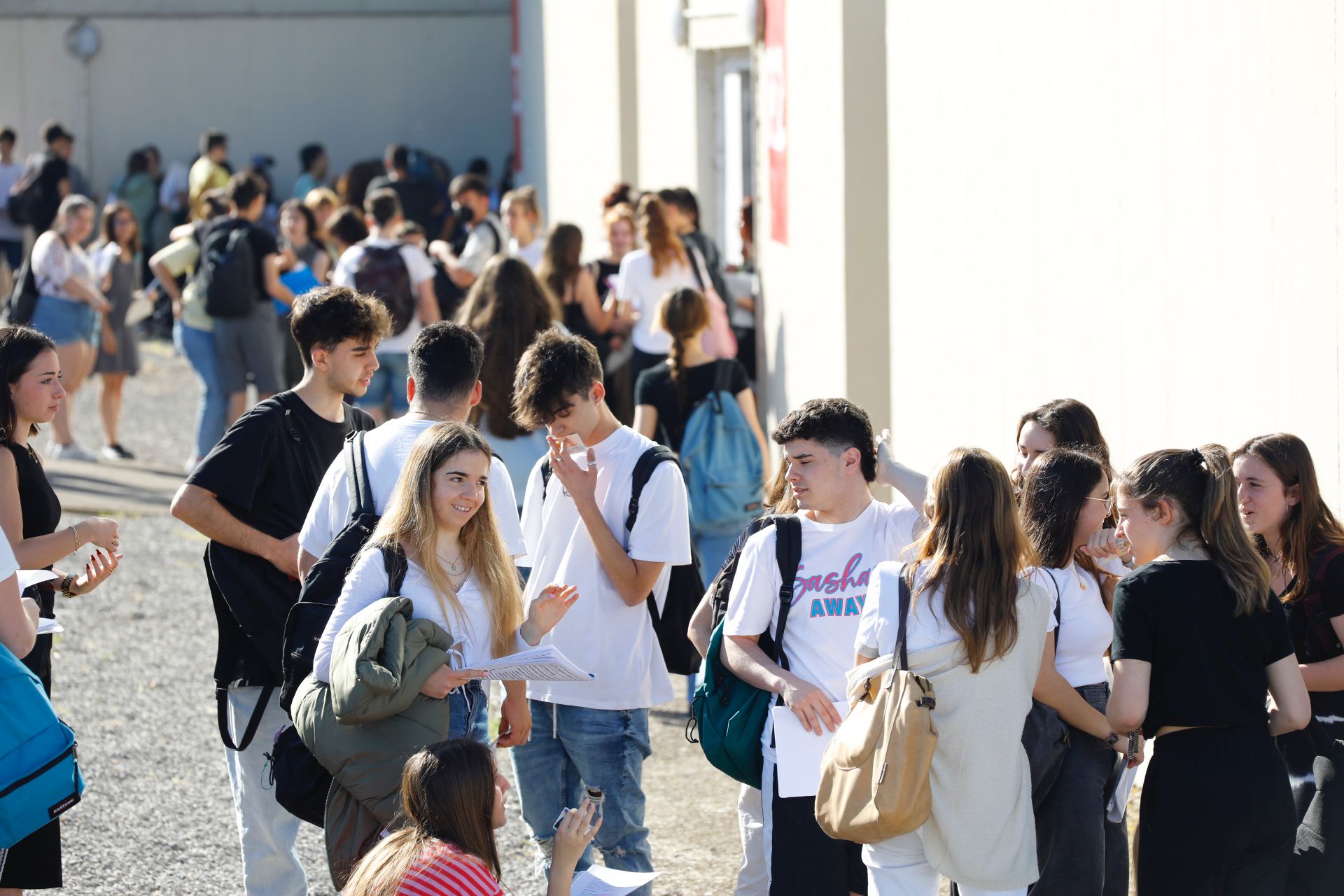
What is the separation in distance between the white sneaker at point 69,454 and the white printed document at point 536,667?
9671 mm

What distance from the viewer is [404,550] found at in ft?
12.2

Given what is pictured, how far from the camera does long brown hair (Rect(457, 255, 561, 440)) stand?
268 inches

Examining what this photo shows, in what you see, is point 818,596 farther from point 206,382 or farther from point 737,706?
point 206,382

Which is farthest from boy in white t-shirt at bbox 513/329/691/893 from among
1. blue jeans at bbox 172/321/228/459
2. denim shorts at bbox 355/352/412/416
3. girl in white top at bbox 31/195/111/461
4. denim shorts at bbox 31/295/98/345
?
denim shorts at bbox 31/295/98/345

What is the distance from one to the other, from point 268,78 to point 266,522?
19563 mm

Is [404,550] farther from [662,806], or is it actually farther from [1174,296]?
[1174,296]

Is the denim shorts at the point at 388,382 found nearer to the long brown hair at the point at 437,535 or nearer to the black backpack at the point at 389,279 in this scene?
the black backpack at the point at 389,279

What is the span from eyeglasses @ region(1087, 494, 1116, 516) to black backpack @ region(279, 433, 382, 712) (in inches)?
72.6

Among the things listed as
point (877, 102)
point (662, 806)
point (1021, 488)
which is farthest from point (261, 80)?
point (1021, 488)

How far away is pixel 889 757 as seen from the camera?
330 cm

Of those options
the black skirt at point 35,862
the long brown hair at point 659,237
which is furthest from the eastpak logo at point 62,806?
the long brown hair at point 659,237

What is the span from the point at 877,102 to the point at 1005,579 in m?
4.74

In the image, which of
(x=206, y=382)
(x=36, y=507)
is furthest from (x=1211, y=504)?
(x=206, y=382)

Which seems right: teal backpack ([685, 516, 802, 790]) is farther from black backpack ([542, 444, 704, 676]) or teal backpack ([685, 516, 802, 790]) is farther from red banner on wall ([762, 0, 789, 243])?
red banner on wall ([762, 0, 789, 243])
